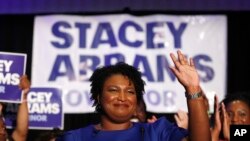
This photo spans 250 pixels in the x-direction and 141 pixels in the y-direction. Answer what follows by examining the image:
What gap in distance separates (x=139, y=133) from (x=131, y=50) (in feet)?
12.4

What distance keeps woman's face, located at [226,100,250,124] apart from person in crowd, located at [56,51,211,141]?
0.95 metres

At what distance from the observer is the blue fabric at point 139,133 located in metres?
2.35

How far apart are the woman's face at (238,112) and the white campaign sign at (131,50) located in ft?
8.52

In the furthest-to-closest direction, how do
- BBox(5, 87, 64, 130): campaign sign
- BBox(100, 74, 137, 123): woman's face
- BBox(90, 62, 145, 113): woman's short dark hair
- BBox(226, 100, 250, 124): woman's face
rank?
BBox(5, 87, 64, 130): campaign sign < BBox(226, 100, 250, 124): woman's face < BBox(90, 62, 145, 113): woman's short dark hair < BBox(100, 74, 137, 123): woman's face

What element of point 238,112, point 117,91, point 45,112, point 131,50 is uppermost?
point 131,50

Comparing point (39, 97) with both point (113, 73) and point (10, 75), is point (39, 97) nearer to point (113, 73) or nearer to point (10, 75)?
point (10, 75)

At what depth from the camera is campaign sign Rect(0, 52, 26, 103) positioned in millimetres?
4844

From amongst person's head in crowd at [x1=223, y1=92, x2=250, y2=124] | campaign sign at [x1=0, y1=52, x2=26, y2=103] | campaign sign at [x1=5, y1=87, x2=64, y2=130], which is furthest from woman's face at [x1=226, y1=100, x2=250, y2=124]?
campaign sign at [x1=5, y1=87, x2=64, y2=130]

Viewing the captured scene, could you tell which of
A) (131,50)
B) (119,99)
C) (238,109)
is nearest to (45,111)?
(131,50)

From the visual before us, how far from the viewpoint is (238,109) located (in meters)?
3.38

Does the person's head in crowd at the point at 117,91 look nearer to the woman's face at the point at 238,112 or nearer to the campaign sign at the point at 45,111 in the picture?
the woman's face at the point at 238,112

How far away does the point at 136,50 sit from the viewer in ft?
20.3

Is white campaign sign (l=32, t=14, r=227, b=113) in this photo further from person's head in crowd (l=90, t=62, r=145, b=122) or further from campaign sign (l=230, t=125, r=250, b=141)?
campaign sign (l=230, t=125, r=250, b=141)

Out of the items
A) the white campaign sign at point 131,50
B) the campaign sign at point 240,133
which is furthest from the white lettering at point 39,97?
the campaign sign at point 240,133
